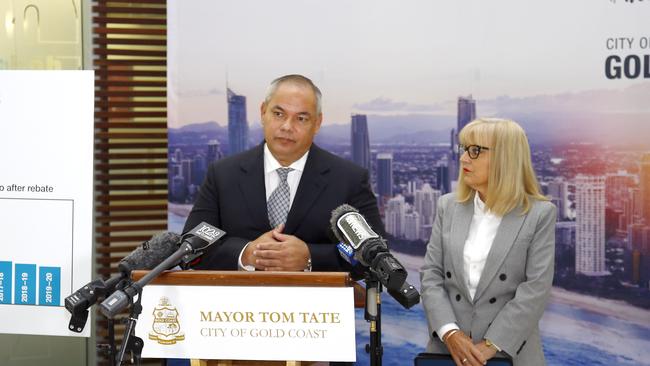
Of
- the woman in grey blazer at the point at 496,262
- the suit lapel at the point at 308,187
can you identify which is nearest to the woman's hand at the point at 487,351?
the woman in grey blazer at the point at 496,262

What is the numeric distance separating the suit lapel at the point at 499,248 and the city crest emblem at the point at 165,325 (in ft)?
4.86

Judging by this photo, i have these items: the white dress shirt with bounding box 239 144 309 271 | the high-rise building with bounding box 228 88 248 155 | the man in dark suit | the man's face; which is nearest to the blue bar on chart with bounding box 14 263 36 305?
the man in dark suit

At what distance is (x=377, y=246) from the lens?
7.06ft

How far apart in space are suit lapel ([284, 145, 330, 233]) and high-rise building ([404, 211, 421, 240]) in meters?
1.37

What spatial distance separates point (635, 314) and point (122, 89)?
3623mm

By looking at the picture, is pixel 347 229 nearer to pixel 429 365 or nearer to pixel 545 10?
pixel 429 365

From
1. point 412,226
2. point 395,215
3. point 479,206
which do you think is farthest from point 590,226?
point 479,206

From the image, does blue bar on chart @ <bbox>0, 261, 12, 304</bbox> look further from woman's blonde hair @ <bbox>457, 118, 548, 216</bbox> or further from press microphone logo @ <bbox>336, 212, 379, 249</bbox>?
woman's blonde hair @ <bbox>457, 118, 548, 216</bbox>

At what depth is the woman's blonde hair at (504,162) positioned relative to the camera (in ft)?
10.6

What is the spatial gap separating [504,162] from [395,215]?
154 centimetres

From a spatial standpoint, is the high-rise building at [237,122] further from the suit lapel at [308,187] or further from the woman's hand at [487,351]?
the woman's hand at [487,351]

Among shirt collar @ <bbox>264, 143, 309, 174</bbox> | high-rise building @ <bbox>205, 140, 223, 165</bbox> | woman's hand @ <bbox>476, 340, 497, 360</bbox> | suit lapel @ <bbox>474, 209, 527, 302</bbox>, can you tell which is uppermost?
high-rise building @ <bbox>205, 140, 223, 165</bbox>

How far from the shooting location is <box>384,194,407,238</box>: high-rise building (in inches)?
185

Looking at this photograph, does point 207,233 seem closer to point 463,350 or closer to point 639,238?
point 463,350
